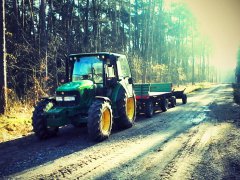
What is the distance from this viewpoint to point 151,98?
43.1 feet

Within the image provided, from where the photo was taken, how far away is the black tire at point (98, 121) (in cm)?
761

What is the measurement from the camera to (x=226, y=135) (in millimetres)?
8867

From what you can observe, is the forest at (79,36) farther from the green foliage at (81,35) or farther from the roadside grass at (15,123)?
the roadside grass at (15,123)

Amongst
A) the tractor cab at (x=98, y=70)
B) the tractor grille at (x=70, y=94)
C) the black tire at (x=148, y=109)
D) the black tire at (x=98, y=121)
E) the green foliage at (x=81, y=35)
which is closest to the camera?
the black tire at (x=98, y=121)

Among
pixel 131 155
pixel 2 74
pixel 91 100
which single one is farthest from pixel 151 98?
pixel 131 155

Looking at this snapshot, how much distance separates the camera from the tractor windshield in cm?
926

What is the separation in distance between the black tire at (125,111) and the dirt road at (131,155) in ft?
1.23

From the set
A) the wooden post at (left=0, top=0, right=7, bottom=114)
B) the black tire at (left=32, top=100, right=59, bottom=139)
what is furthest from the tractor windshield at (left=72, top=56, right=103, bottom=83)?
the wooden post at (left=0, top=0, right=7, bottom=114)

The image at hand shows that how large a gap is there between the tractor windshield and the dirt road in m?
1.87

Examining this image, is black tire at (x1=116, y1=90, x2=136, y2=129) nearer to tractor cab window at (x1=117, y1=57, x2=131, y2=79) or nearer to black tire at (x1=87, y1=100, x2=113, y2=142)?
tractor cab window at (x1=117, y1=57, x2=131, y2=79)

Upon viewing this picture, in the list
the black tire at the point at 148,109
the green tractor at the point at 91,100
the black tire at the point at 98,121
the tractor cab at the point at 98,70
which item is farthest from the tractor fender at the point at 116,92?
the black tire at the point at 148,109

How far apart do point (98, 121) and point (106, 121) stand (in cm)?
78

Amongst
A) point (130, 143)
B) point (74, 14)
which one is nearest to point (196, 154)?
point (130, 143)

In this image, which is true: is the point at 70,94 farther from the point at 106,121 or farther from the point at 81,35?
the point at 81,35
